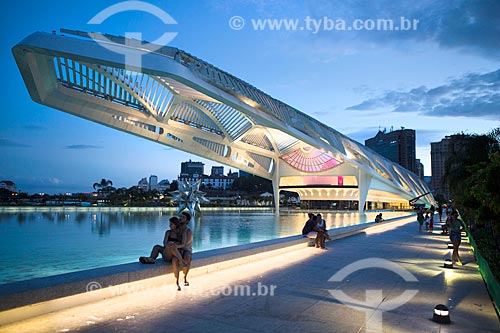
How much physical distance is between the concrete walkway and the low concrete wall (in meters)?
0.08

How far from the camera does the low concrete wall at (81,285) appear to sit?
11.0 ft

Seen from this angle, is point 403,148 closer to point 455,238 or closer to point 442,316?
point 455,238

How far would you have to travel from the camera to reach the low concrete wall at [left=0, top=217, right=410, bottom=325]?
3363 millimetres

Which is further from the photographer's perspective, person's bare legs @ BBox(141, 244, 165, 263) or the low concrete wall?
person's bare legs @ BBox(141, 244, 165, 263)

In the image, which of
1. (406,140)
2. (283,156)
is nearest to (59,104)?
(283,156)

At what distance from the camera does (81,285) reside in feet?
12.7

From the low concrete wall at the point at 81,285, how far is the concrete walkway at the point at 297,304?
3.3 inches

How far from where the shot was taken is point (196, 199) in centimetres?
2373

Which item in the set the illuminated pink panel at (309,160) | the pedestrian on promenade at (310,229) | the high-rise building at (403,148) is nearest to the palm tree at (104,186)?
the illuminated pink panel at (309,160)

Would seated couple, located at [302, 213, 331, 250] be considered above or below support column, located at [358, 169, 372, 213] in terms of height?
below

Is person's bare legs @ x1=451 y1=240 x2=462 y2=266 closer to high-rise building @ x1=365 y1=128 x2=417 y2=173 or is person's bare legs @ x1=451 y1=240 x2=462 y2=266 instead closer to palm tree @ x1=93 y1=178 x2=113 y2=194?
palm tree @ x1=93 y1=178 x2=113 y2=194

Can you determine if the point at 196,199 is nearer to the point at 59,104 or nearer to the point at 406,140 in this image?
the point at 59,104

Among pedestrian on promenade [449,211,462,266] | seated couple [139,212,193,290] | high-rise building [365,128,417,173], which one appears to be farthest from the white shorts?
high-rise building [365,128,417,173]

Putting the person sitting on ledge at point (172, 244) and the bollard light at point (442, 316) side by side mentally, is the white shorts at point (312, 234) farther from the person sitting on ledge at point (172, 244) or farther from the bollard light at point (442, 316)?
the bollard light at point (442, 316)
